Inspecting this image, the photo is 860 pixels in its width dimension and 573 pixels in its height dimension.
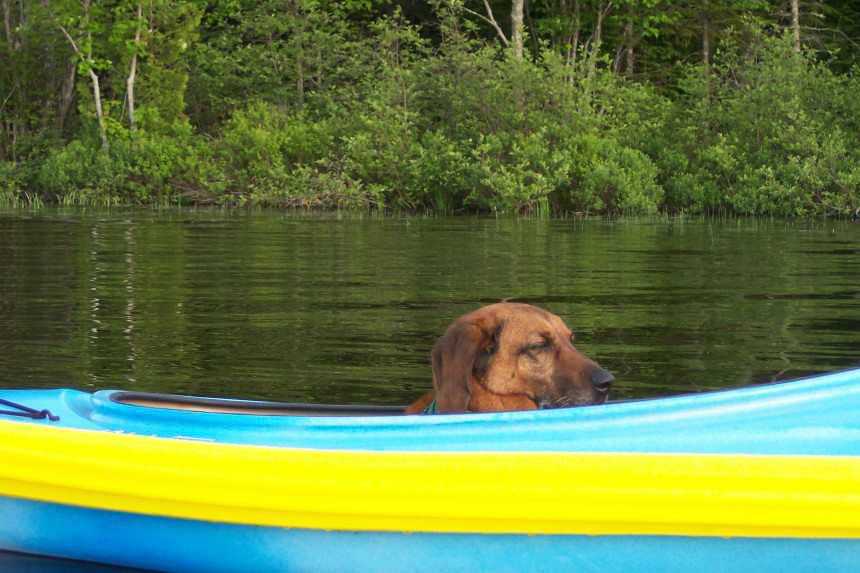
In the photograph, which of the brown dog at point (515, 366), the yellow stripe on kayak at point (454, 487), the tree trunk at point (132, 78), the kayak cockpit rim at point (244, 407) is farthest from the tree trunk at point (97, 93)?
the yellow stripe on kayak at point (454, 487)

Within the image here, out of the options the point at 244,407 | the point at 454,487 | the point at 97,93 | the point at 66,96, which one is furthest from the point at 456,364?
the point at 66,96

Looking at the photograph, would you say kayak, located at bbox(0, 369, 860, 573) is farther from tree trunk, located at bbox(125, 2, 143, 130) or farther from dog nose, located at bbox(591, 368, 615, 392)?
tree trunk, located at bbox(125, 2, 143, 130)

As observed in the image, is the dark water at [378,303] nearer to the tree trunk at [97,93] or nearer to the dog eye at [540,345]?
the dog eye at [540,345]

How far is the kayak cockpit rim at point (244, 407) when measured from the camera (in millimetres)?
→ 5445

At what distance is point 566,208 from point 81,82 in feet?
46.4

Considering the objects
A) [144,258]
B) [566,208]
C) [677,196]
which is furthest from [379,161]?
[144,258]

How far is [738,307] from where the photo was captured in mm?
13008

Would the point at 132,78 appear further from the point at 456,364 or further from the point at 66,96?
the point at 456,364

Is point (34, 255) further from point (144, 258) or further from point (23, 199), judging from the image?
point (23, 199)

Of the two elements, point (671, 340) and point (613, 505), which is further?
point (671, 340)

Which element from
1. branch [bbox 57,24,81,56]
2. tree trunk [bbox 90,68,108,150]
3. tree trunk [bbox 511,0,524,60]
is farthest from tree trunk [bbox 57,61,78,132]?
tree trunk [bbox 511,0,524,60]

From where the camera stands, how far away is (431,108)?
3316cm

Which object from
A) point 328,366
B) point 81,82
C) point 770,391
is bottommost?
point 328,366

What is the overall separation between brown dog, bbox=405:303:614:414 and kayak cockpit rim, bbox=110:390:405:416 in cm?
30
